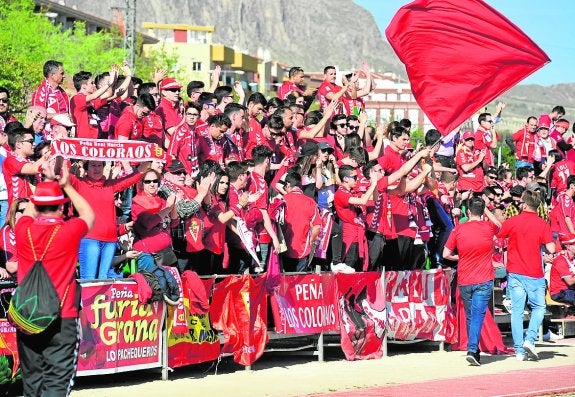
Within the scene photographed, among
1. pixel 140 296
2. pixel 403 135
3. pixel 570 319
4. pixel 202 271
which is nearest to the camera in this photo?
pixel 140 296

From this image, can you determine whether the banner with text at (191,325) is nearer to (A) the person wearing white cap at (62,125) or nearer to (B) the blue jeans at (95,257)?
(B) the blue jeans at (95,257)

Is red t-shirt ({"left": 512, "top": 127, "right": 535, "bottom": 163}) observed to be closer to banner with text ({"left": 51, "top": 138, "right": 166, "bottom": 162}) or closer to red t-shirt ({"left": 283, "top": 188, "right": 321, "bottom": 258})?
red t-shirt ({"left": 283, "top": 188, "right": 321, "bottom": 258})

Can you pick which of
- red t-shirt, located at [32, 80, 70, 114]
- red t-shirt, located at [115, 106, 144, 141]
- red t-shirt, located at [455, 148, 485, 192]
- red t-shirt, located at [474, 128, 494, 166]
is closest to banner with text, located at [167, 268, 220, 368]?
red t-shirt, located at [115, 106, 144, 141]

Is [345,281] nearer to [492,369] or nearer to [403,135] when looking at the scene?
[492,369]

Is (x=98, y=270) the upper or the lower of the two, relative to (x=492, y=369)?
upper

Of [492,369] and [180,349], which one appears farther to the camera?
[492,369]

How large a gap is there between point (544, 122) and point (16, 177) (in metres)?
15.7

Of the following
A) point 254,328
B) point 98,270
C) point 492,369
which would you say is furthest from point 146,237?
point 492,369

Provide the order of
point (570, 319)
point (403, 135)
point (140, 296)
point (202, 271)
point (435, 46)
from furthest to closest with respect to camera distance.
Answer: point (570, 319), point (403, 135), point (435, 46), point (202, 271), point (140, 296)

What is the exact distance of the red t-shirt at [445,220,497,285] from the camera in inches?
666

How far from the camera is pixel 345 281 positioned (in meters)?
17.1

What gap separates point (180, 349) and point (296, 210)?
3005mm

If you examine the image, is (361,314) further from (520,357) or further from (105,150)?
(105,150)

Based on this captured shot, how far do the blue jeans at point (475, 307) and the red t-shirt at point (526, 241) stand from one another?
2.35 feet
